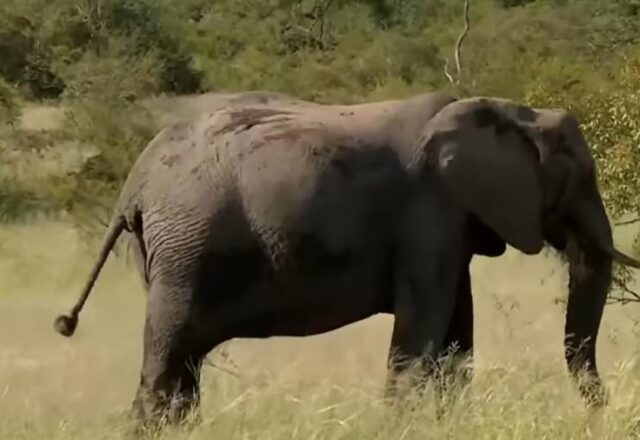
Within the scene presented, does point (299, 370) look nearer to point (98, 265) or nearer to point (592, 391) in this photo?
point (98, 265)

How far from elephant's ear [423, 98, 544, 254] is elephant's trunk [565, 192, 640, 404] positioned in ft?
0.85

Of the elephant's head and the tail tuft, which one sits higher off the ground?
the elephant's head

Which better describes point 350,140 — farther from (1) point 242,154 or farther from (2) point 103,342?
(2) point 103,342

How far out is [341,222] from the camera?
7.48m

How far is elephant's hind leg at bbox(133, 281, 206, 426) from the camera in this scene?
731 cm

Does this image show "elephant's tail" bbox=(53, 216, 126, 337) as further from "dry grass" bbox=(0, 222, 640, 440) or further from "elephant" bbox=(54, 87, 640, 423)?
"dry grass" bbox=(0, 222, 640, 440)

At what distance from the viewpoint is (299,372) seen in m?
9.57

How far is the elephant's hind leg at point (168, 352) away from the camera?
7.31 meters

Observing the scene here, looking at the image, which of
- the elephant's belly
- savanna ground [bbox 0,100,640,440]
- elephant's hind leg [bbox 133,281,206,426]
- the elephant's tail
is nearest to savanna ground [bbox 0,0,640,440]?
savanna ground [bbox 0,100,640,440]

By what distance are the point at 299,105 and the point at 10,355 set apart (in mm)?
4282

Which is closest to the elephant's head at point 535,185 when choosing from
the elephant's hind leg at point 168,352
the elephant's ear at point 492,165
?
the elephant's ear at point 492,165

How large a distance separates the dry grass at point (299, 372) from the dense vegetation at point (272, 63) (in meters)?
1.24

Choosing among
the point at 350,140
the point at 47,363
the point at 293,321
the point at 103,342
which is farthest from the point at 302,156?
the point at 103,342

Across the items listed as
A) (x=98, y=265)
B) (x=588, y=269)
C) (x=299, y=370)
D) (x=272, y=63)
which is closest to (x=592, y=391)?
(x=588, y=269)
